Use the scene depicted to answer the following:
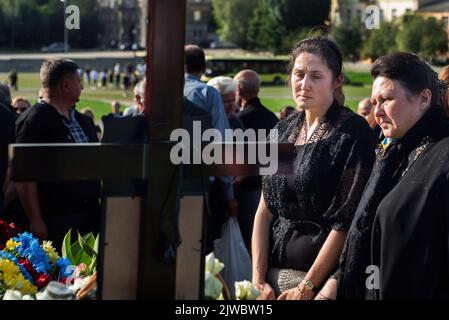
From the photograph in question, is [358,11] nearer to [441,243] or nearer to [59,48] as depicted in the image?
[59,48]

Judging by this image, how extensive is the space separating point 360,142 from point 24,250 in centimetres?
128

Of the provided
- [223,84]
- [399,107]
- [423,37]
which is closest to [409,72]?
[399,107]

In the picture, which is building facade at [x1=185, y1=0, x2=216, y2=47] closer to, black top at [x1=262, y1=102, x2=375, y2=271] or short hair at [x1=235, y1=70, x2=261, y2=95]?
short hair at [x1=235, y1=70, x2=261, y2=95]

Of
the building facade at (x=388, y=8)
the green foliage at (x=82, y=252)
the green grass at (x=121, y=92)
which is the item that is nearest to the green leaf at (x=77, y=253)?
the green foliage at (x=82, y=252)

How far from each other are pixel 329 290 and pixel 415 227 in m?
0.67

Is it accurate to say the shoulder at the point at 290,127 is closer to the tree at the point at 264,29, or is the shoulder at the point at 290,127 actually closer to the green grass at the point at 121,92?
the green grass at the point at 121,92

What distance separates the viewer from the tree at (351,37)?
72188mm

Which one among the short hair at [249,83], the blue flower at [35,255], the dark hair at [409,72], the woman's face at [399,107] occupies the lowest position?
the blue flower at [35,255]

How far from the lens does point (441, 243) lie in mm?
2777

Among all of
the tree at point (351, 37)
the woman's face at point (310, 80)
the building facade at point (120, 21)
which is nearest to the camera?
the woman's face at point (310, 80)

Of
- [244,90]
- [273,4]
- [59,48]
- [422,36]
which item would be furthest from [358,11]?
[244,90]

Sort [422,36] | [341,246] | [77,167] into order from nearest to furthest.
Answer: [77,167] < [341,246] < [422,36]

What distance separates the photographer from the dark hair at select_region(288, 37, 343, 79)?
3486mm

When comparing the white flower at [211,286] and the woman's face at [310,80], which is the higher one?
the woman's face at [310,80]
